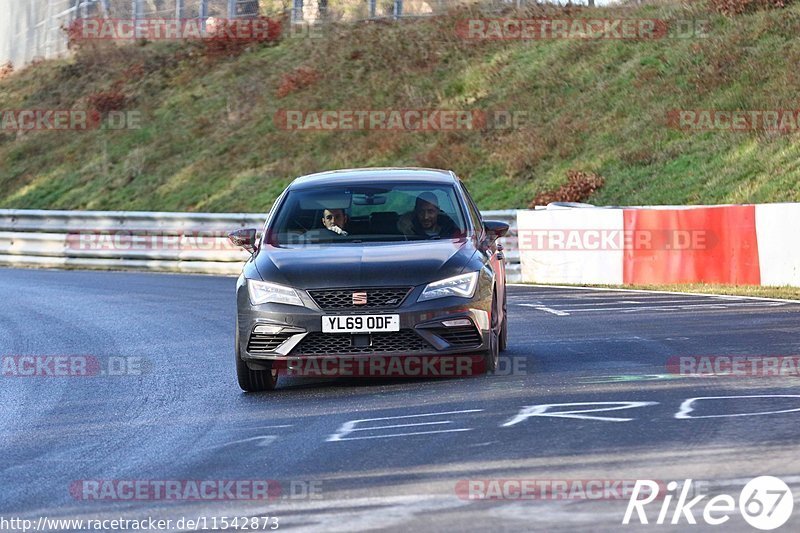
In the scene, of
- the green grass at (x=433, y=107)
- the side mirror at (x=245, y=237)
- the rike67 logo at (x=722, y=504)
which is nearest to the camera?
the rike67 logo at (x=722, y=504)

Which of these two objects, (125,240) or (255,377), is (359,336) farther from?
(125,240)

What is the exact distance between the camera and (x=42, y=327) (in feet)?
54.6

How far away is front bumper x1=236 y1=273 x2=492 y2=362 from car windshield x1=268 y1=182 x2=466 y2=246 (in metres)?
1.10

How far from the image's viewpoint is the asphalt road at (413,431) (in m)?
6.27

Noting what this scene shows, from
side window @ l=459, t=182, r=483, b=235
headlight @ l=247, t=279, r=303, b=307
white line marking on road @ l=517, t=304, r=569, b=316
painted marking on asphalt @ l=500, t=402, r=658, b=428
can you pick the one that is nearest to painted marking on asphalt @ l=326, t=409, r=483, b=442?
painted marking on asphalt @ l=500, t=402, r=658, b=428

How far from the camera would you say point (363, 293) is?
1016 centimetres

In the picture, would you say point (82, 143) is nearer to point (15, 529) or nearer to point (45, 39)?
point (45, 39)

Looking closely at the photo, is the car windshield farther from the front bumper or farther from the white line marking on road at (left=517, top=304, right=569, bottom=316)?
the white line marking on road at (left=517, top=304, right=569, bottom=316)

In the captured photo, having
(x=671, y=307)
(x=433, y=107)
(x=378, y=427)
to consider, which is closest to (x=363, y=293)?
(x=378, y=427)

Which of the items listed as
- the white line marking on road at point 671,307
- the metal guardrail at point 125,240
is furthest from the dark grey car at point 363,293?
the metal guardrail at point 125,240

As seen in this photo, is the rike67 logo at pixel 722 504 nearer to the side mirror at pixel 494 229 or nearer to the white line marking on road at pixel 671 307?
the side mirror at pixel 494 229

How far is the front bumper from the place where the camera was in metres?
10.1

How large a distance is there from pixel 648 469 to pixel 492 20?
34444 millimetres

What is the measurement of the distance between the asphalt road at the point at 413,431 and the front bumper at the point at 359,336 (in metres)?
0.30
